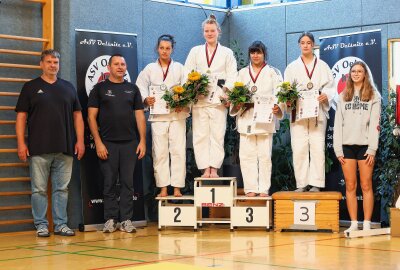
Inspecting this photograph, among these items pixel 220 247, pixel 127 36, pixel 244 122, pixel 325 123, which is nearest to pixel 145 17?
pixel 127 36

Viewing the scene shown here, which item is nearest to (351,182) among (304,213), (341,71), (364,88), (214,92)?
(304,213)

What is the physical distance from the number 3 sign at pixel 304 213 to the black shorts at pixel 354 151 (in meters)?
0.55

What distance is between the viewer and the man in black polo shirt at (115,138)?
669 cm

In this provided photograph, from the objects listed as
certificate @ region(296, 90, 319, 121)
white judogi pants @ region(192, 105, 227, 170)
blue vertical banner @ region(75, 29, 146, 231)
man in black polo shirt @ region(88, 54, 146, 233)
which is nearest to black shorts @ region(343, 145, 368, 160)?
certificate @ region(296, 90, 319, 121)

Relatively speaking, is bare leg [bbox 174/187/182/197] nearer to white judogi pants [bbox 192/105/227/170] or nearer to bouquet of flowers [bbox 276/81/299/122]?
white judogi pants [bbox 192/105/227/170]

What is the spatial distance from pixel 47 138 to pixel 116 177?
802 mm

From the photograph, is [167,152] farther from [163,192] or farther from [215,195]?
[215,195]

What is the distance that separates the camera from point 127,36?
7.37m

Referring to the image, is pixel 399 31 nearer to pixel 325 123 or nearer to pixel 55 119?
pixel 325 123

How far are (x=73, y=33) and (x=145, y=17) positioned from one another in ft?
3.43

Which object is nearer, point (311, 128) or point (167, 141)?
point (311, 128)

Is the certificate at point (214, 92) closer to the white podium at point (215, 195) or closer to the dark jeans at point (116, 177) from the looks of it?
the white podium at point (215, 195)

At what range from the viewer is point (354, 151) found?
650 cm

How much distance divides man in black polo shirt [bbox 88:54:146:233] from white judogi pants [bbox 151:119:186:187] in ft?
1.06
